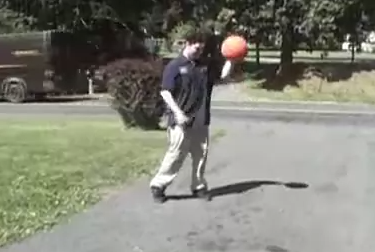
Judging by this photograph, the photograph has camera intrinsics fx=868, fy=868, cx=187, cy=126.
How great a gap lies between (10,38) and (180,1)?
15.3 m

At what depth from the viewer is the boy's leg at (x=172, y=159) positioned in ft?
31.6

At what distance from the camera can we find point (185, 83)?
9469 millimetres

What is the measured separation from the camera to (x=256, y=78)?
122ft

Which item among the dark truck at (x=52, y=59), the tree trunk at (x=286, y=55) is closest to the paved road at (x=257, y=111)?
the dark truck at (x=52, y=59)

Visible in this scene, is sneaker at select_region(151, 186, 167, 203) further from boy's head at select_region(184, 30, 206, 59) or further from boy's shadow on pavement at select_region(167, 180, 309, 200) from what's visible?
boy's head at select_region(184, 30, 206, 59)

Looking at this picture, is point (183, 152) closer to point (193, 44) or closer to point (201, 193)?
point (201, 193)

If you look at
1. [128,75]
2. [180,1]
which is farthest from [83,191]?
[180,1]

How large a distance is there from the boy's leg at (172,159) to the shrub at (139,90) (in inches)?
317

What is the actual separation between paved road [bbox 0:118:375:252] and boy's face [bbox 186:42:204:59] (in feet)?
5.45

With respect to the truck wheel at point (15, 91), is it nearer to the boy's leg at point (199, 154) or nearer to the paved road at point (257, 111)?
the paved road at point (257, 111)

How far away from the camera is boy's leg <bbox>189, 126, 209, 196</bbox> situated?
989 centimetres

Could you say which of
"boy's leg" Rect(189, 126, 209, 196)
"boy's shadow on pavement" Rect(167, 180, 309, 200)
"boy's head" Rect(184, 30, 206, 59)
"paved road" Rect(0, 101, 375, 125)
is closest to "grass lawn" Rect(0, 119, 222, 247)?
"boy's shadow on pavement" Rect(167, 180, 309, 200)

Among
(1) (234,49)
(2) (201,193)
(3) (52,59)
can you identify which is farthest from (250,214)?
(3) (52,59)

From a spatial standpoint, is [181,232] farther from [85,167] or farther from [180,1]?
[180,1]
